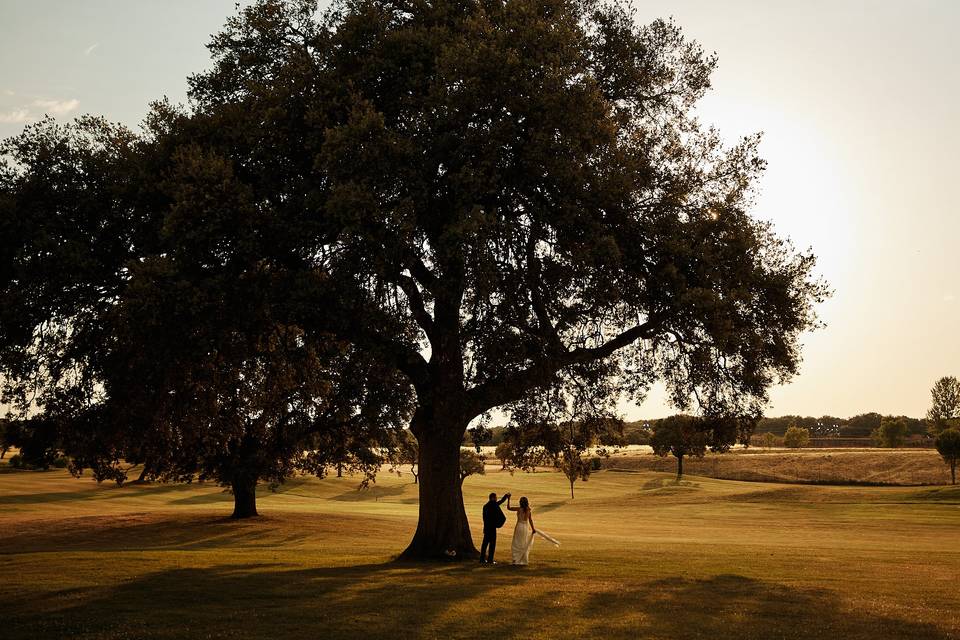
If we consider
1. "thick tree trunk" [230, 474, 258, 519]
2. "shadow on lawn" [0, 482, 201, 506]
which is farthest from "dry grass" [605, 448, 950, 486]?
"thick tree trunk" [230, 474, 258, 519]

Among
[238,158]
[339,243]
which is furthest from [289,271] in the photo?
[238,158]

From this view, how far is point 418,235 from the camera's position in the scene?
75.9ft

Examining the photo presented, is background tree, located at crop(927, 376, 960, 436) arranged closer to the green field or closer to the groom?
the green field

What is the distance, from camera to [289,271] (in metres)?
23.7

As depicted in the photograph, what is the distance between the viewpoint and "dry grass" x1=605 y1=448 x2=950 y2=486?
9050 centimetres

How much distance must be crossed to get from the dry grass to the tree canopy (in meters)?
72.8

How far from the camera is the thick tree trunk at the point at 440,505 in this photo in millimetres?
27500

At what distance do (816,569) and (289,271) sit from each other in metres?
19.0

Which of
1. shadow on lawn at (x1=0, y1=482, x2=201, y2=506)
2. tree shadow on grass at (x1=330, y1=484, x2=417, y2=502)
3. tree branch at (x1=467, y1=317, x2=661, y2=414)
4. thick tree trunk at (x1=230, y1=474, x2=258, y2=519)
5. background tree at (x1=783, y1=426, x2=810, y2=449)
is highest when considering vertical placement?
tree branch at (x1=467, y1=317, x2=661, y2=414)

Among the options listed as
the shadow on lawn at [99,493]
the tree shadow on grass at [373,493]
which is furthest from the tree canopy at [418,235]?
the tree shadow on grass at [373,493]

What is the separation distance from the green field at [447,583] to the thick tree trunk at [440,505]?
6.25 feet

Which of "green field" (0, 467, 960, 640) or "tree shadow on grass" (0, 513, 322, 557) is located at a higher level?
"green field" (0, 467, 960, 640)

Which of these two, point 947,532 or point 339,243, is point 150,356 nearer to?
point 339,243

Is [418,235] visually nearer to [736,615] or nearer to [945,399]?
[736,615]
